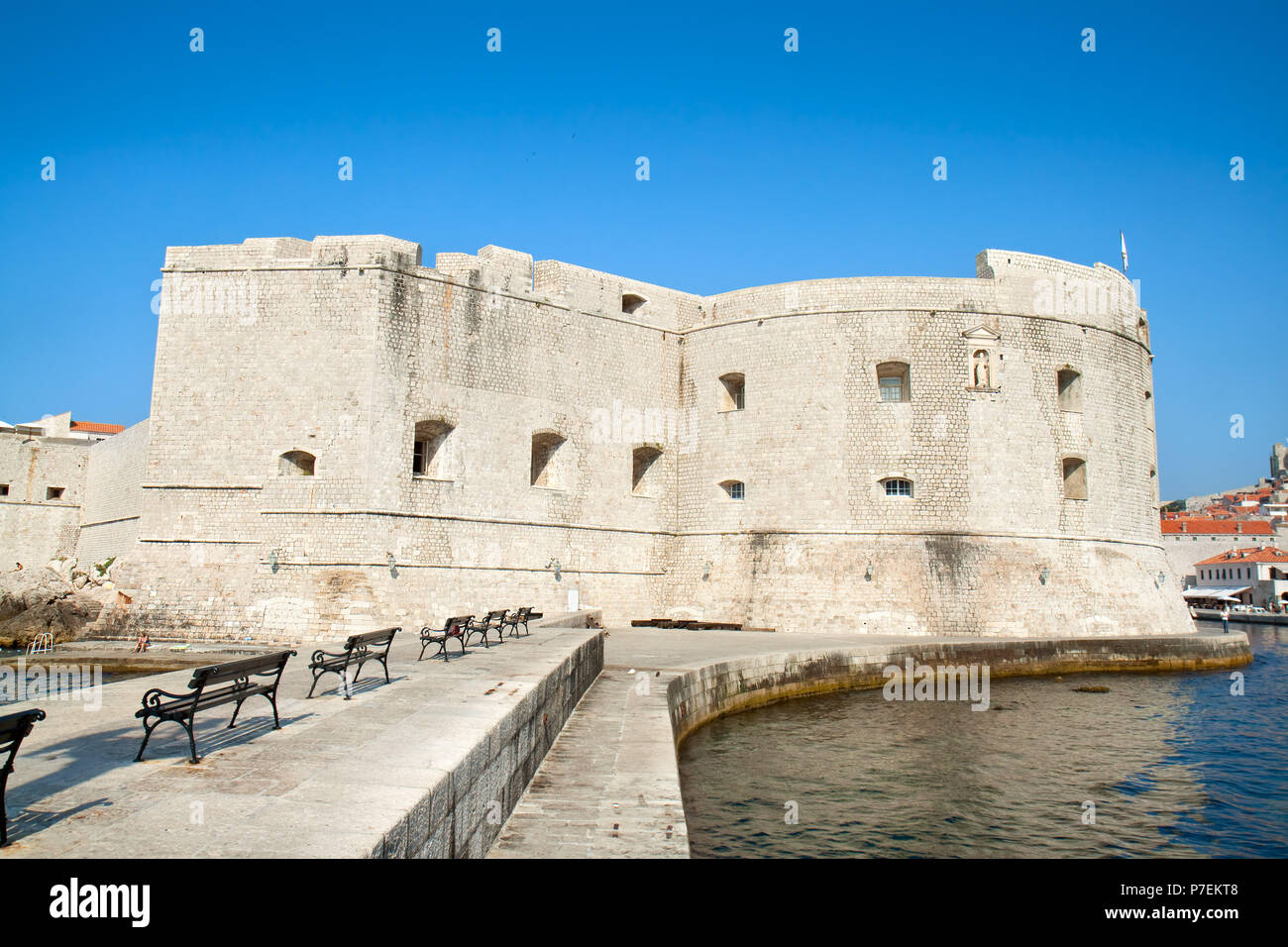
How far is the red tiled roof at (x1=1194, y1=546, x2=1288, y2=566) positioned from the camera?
44.4 m

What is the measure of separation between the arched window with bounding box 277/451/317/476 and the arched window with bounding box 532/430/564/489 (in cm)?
474

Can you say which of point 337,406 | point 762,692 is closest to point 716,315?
point 337,406

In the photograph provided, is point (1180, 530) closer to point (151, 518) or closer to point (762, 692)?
point (762, 692)

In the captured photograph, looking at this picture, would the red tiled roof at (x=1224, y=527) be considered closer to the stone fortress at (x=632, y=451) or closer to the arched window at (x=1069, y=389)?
the stone fortress at (x=632, y=451)

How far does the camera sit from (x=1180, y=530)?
2196 inches

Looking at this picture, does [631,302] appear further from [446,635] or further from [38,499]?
[38,499]

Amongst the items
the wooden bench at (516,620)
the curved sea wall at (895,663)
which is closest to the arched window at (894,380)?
the curved sea wall at (895,663)

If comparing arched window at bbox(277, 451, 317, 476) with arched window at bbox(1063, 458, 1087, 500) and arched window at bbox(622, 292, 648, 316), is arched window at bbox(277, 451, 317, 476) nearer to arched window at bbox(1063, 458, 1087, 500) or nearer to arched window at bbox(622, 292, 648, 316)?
arched window at bbox(622, 292, 648, 316)

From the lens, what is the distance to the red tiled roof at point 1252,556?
1747 inches

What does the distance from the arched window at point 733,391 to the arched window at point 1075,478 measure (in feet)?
25.7

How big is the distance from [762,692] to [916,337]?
34.1 ft

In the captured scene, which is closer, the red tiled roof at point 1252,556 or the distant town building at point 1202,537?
the red tiled roof at point 1252,556

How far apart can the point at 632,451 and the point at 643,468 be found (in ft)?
2.85
